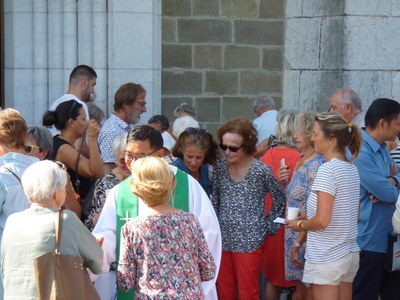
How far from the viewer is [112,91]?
853 centimetres

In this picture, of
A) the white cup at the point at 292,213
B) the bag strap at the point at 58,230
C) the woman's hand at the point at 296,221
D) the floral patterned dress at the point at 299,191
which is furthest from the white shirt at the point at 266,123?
the bag strap at the point at 58,230

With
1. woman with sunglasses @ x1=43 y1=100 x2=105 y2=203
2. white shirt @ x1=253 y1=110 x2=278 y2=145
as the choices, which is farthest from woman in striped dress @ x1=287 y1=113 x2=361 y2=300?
white shirt @ x1=253 y1=110 x2=278 y2=145

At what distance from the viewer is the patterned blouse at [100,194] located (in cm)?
579

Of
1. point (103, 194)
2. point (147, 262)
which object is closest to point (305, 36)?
point (103, 194)

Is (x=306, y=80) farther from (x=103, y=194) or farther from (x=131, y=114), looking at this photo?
(x=103, y=194)

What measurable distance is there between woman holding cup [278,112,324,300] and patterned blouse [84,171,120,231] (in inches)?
52.3

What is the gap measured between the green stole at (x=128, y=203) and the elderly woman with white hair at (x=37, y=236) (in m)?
0.39

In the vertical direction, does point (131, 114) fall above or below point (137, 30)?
below

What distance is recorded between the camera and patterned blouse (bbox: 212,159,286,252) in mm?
6863

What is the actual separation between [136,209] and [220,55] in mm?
4326

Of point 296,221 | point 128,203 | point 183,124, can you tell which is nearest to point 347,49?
point 183,124

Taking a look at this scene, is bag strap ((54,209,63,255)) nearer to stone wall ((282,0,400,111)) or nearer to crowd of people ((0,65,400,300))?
crowd of people ((0,65,400,300))

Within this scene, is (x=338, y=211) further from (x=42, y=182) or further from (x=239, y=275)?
(x=42, y=182)

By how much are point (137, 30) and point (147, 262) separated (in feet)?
13.3
